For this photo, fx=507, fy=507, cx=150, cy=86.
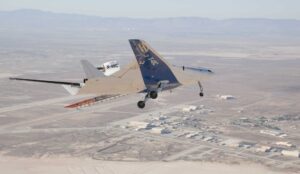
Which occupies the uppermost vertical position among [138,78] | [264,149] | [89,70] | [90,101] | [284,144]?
[89,70]

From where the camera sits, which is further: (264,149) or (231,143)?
(231,143)

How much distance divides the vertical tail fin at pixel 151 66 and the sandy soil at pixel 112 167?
99.1m

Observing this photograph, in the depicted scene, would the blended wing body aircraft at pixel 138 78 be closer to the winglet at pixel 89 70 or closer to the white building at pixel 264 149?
the winglet at pixel 89 70

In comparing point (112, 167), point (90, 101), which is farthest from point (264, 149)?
point (90, 101)

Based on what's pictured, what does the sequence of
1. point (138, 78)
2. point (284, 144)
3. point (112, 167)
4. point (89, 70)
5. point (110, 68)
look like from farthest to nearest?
1. point (284, 144)
2. point (112, 167)
3. point (110, 68)
4. point (138, 78)
5. point (89, 70)

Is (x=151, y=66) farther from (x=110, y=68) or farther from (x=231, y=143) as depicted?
(x=231, y=143)

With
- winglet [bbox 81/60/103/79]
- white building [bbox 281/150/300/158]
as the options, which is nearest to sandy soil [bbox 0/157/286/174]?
white building [bbox 281/150/300/158]

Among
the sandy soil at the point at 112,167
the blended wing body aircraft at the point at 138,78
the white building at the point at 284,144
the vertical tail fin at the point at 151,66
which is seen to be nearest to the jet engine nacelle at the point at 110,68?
the blended wing body aircraft at the point at 138,78

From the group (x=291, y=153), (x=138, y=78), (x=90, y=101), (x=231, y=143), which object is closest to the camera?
(x=138, y=78)

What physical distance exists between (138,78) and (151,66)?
175 cm

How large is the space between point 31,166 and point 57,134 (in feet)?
151

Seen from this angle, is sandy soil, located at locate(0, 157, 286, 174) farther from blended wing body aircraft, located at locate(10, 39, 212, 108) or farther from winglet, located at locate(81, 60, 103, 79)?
winglet, located at locate(81, 60, 103, 79)

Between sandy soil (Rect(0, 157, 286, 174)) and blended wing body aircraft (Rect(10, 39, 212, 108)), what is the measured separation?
321 ft

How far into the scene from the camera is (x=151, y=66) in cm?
4875
